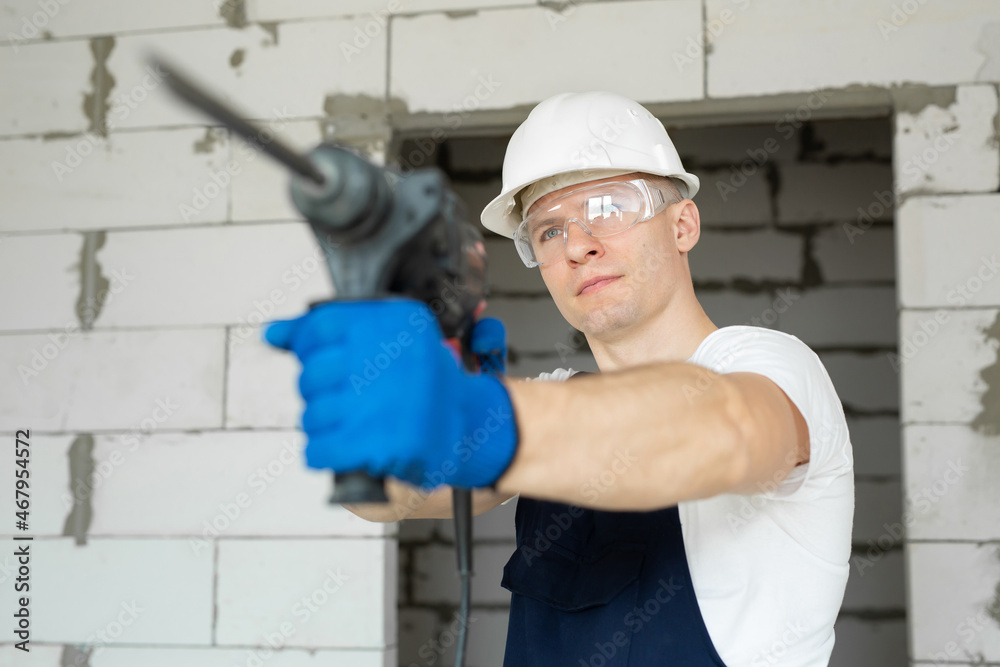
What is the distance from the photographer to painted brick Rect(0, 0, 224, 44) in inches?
107

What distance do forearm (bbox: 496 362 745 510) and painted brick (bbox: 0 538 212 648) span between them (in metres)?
2.10

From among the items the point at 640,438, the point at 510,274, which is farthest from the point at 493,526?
the point at 640,438

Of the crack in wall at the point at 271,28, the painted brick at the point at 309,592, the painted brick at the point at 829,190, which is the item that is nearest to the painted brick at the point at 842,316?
the painted brick at the point at 829,190

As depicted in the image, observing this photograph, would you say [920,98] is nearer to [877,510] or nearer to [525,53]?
[525,53]

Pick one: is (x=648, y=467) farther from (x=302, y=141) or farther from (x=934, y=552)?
(x=302, y=141)

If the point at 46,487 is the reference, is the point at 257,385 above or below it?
above

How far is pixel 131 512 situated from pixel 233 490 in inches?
14.1

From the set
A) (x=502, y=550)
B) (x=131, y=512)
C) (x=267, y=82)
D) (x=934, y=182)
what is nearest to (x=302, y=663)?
(x=131, y=512)

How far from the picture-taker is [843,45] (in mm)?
2398

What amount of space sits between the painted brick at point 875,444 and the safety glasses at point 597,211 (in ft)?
7.67

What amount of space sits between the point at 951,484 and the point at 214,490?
215 cm

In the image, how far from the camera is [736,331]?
1.21 metres

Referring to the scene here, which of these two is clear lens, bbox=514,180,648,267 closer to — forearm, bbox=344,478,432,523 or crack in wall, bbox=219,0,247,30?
forearm, bbox=344,478,432,523

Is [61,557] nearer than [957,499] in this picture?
No
